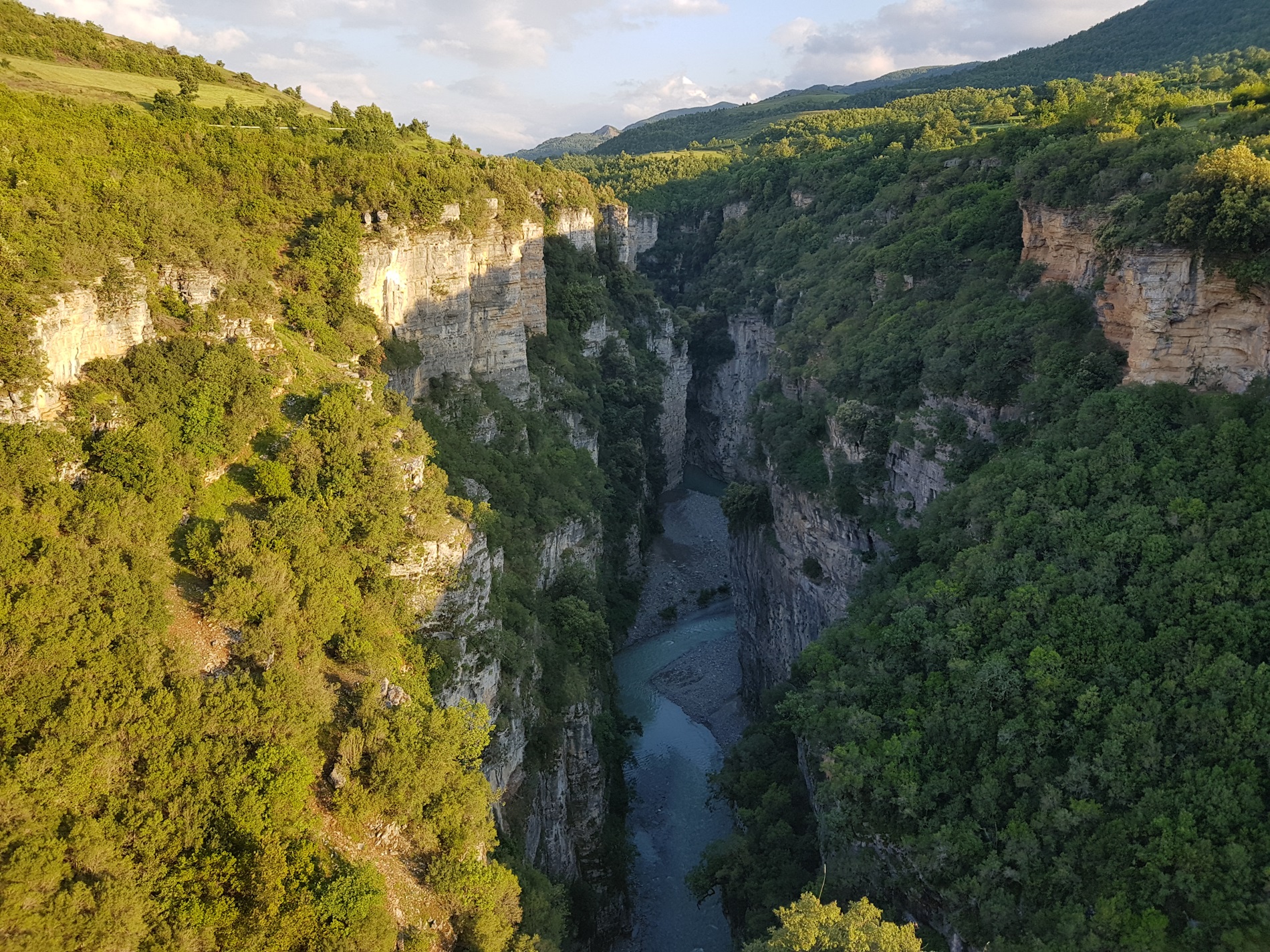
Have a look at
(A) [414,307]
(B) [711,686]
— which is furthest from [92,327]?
(B) [711,686]

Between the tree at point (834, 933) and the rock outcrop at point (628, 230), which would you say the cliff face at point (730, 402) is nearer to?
the rock outcrop at point (628, 230)

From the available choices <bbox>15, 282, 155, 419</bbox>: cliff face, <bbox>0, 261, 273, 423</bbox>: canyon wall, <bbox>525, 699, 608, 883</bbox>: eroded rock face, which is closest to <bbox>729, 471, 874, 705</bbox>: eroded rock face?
<bbox>525, 699, 608, 883</bbox>: eroded rock face

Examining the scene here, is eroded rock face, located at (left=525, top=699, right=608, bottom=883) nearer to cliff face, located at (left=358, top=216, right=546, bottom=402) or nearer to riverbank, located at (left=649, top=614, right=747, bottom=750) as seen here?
riverbank, located at (left=649, top=614, right=747, bottom=750)

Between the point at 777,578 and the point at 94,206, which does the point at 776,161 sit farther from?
the point at 94,206

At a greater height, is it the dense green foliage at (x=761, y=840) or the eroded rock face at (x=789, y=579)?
the eroded rock face at (x=789, y=579)

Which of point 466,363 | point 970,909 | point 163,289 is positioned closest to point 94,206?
point 163,289

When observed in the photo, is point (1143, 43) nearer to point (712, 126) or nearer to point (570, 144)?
point (712, 126)

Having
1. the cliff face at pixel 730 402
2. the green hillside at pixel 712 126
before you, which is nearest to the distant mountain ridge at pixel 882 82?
the green hillside at pixel 712 126
